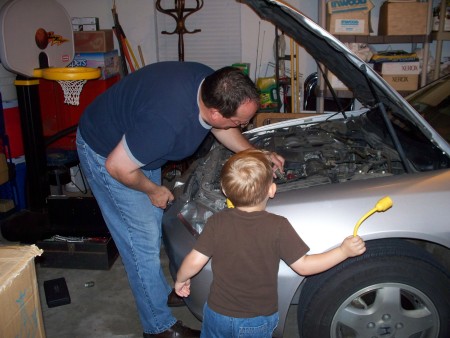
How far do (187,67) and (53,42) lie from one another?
2.31 metres

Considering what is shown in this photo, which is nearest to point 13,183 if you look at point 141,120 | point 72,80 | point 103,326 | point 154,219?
point 72,80

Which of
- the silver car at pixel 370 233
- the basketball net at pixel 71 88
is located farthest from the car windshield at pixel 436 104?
the basketball net at pixel 71 88

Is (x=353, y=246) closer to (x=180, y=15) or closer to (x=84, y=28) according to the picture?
(x=180, y=15)

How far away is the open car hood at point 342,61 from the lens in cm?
211

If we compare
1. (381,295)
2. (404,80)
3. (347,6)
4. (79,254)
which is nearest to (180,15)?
(347,6)

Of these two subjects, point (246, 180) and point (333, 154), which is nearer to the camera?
point (246, 180)

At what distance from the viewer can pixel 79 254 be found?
3.52 metres

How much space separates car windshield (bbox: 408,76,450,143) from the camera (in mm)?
2510

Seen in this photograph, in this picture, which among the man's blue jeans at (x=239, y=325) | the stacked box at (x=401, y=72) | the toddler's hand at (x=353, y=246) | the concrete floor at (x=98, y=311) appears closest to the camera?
the toddler's hand at (x=353, y=246)

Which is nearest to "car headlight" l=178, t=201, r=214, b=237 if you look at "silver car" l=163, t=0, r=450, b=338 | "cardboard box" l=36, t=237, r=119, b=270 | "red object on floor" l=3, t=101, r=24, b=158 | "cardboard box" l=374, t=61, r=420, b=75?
"silver car" l=163, t=0, r=450, b=338

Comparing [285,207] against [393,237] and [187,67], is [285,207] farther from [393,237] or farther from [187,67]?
[187,67]

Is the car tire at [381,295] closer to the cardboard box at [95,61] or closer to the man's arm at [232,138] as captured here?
the man's arm at [232,138]

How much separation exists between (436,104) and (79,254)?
9.15 ft

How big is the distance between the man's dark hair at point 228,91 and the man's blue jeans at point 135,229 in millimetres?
683
